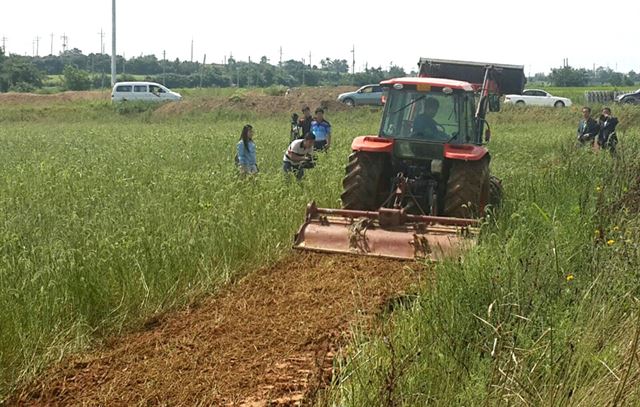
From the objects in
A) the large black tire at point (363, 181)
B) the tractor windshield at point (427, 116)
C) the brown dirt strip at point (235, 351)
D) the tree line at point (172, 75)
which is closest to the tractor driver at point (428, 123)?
the tractor windshield at point (427, 116)

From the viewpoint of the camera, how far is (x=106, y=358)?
16.8ft

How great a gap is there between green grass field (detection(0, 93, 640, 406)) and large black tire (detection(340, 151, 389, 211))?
736 millimetres

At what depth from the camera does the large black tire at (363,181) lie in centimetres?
862

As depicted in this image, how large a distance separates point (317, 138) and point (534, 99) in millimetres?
26633

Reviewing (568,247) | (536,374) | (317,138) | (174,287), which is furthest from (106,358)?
(317,138)

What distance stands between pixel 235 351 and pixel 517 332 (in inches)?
70.7

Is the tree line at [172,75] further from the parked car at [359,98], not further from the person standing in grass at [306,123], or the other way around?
the person standing in grass at [306,123]

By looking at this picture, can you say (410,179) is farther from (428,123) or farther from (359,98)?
(359,98)

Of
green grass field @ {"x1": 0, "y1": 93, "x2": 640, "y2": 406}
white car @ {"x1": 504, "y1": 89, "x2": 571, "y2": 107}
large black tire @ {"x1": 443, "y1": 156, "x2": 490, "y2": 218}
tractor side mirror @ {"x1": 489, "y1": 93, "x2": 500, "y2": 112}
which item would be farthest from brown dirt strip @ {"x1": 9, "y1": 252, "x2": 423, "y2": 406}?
white car @ {"x1": 504, "y1": 89, "x2": 571, "y2": 107}

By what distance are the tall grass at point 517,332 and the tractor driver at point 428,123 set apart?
1.75 m

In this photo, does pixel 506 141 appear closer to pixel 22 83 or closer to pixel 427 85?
pixel 427 85

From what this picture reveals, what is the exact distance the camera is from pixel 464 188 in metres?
8.23

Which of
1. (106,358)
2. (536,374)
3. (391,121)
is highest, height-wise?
(391,121)

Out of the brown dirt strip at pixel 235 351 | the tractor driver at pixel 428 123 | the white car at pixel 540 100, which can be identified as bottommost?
the brown dirt strip at pixel 235 351
